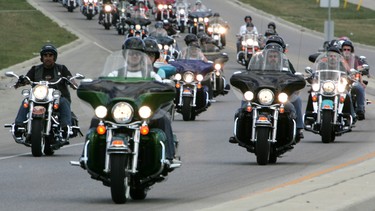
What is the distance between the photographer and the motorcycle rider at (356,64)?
84.3 ft

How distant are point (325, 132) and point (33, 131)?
16.6 ft

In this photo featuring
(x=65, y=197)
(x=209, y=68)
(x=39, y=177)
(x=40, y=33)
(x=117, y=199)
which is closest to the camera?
(x=117, y=199)

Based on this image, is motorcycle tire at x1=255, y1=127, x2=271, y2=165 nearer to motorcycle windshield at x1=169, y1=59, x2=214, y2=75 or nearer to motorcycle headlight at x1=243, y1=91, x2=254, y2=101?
motorcycle headlight at x1=243, y1=91, x2=254, y2=101

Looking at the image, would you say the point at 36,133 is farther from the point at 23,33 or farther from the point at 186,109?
the point at 23,33

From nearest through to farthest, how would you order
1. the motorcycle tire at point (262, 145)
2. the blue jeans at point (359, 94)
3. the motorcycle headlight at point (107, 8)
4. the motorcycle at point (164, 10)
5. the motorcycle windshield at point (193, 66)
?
1. the motorcycle tire at point (262, 145)
2. the blue jeans at point (359, 94)
3. the motorcycle windshield at point (193, 66)
4. the motorcycle headlight at point (107, 8)
5. the motorcycle at point (164, 10)

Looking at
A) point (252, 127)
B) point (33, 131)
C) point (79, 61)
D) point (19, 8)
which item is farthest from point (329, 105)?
point (19, 8)

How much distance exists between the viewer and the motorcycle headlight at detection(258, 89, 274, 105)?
59.2 feet

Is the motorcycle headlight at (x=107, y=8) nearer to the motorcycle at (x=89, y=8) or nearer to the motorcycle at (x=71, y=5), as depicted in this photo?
the motorcycle at (x=89, y=8)

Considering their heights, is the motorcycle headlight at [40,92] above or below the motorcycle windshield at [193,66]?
above

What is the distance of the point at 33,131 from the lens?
18922 millimetres

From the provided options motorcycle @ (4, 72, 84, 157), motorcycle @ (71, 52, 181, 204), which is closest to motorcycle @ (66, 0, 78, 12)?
motorcycle @ (4, 72, 84, 157)

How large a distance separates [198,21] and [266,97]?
4598 cm

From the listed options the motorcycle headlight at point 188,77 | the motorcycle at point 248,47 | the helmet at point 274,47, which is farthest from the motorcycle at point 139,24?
the helmet at point 274,47

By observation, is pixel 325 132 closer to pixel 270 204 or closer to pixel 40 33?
pixel 270 204
